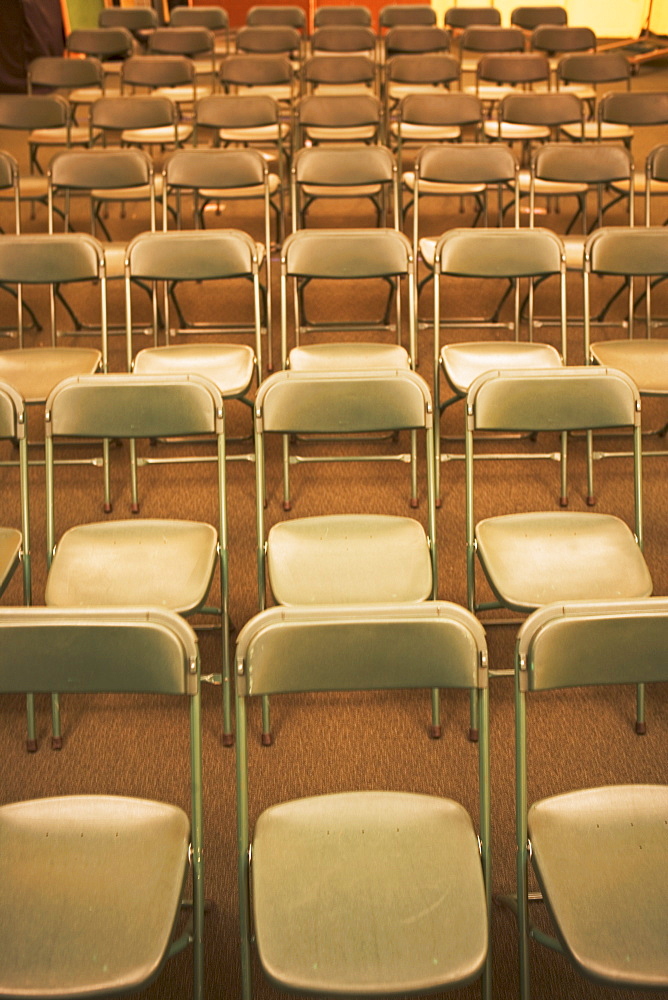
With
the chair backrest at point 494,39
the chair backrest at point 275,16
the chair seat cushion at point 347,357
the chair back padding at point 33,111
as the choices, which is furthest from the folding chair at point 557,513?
the chair backrest at point 275,16

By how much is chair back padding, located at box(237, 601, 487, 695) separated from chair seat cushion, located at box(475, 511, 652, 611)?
0.74m

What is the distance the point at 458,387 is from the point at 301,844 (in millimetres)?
2229

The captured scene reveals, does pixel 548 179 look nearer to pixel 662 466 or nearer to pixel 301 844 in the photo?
pixel 662 466

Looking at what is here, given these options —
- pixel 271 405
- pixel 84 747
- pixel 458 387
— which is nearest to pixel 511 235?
pixel 458 387

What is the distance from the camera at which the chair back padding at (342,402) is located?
3.06 metres

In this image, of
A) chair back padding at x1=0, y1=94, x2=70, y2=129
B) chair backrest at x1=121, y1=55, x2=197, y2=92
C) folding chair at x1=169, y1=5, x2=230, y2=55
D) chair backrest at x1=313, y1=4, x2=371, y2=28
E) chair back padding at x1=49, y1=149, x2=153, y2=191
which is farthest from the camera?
folding chair at x1=169, y1=5, x2=230, y2=55

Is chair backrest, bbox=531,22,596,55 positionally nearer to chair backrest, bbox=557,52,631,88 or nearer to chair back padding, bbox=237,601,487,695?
chair backrest, bbox=557,52,631,88

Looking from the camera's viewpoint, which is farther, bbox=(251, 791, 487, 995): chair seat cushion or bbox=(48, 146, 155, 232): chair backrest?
bbox=(48, 146, 155, 232): chair backrest

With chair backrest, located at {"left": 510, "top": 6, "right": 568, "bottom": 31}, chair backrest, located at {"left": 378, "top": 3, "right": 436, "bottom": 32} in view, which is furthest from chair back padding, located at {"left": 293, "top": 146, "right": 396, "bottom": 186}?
chair backrest, located at {"left": 510, "top": 6, "right": 568, "bottom": 31}

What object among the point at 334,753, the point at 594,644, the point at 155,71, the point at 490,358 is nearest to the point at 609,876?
the point at 594,644

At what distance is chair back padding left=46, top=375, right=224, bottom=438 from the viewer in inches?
119

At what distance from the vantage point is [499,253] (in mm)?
4238

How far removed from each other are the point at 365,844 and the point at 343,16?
8.93 meters

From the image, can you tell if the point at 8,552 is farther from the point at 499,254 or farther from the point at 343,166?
the point at 343,166
